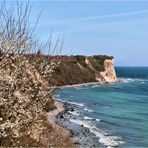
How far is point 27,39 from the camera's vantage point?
12836mm

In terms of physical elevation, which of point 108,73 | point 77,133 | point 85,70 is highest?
point 85,70

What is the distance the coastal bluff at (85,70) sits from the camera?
10475cm

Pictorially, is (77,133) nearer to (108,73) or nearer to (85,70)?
(85,70)

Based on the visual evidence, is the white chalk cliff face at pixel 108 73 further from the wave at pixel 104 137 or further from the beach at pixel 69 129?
the wave at pixel 104 137

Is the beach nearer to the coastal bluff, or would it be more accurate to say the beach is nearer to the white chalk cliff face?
the coastal bluff

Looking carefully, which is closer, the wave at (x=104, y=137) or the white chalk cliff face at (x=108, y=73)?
the wave at (x=104, y=137)

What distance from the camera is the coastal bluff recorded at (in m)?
105

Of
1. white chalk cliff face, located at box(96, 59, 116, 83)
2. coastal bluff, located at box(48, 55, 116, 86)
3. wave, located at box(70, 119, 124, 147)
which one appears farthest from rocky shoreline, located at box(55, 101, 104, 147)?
white chalk cliff face, located at box(96, 59, 116, 83)

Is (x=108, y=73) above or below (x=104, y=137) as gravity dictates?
above

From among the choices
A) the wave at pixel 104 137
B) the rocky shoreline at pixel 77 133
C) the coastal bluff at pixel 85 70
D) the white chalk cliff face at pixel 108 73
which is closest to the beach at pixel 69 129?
the rocky shoreline at pixel 77 133

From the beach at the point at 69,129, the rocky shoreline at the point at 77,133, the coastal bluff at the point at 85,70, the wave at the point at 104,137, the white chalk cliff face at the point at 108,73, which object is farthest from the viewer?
the white chalk cliff face at the point at 108,73

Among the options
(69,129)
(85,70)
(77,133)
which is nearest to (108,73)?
(85,70)

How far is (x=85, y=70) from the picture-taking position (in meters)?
116

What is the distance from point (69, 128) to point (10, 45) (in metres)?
27.2
